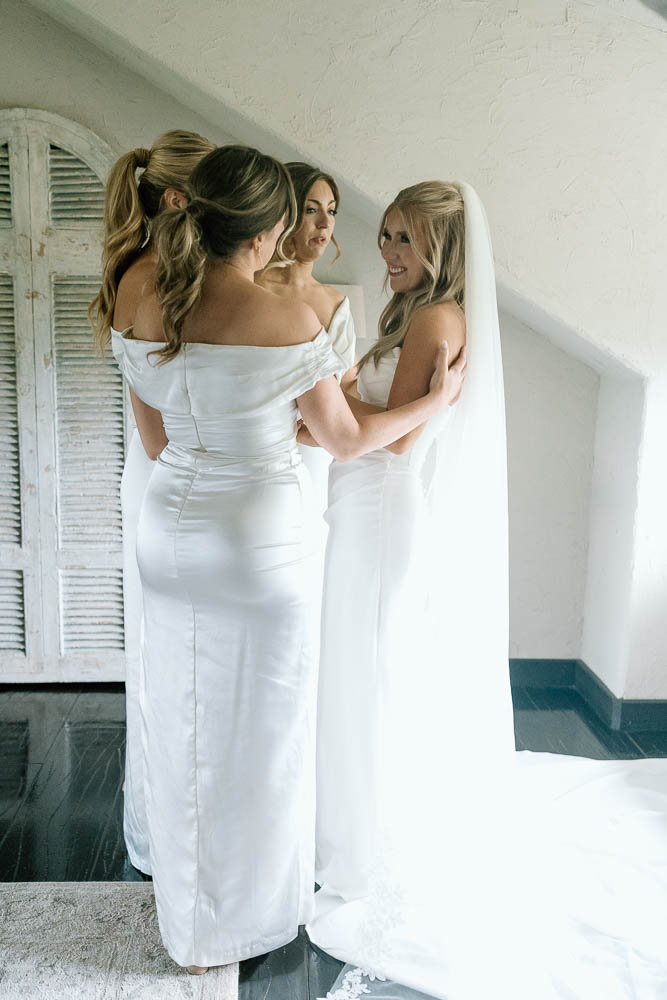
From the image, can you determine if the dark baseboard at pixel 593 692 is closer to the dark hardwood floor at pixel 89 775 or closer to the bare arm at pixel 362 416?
the dark hardwood floor at pixel 89 775

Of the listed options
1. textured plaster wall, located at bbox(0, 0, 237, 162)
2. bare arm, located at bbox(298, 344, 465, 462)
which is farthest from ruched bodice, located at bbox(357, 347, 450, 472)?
textured plaster wall, located at bbox(0, 0, 237, 162)

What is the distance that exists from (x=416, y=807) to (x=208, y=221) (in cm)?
154

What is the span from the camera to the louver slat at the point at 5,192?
3.48 meters

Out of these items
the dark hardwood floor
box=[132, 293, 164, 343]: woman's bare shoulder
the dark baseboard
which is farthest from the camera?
the dark baseboard

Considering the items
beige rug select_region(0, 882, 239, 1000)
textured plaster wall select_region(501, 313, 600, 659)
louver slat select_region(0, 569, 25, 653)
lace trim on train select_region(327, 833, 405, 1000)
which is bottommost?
beige rug select_region(0, 882, 239, 1000)

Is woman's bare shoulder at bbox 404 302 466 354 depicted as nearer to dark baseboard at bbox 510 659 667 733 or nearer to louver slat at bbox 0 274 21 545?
dark baseboard at bbox 510 659 667 733

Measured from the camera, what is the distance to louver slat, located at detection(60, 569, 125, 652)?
3736 mm

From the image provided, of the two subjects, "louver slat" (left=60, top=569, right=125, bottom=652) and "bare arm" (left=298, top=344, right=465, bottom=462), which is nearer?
"bare arm" (left=298, top=344, right=465, bottom=462)

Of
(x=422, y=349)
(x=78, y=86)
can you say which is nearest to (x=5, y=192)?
(x=78, y=86)

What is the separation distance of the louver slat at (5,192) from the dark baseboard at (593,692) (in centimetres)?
289

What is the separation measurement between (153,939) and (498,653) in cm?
114

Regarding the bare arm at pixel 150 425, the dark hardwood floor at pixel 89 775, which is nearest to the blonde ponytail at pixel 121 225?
the bare arm at pixel 150 425

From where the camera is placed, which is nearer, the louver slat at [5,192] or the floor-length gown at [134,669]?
the floor-length gown at [134,669]

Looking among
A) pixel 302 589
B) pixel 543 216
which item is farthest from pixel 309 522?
pixel 543 216
